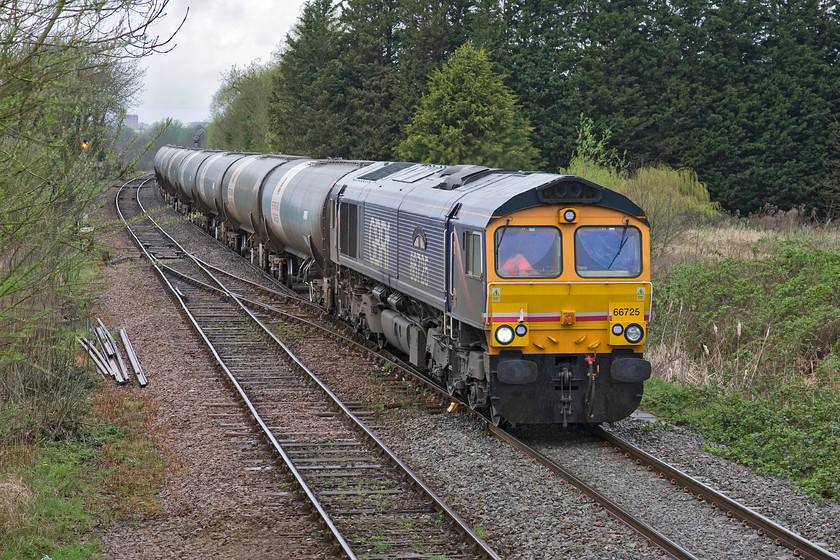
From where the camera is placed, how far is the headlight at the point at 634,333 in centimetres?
1120

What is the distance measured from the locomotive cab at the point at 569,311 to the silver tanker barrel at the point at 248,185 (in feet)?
46.2

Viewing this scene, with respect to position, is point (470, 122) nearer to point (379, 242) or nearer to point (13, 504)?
point (379, 242)

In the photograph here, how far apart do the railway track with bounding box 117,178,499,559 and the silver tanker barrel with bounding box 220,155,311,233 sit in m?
6.83

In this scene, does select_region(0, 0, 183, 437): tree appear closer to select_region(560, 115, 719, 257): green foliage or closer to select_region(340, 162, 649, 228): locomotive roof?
select_region(340, 162, 649, 228): locomotive roof

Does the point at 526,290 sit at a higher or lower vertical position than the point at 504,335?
higher

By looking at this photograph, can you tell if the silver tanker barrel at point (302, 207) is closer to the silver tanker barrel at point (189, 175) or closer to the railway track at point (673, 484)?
the railway track at point (673, 484)

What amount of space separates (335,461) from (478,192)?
3.99 meters

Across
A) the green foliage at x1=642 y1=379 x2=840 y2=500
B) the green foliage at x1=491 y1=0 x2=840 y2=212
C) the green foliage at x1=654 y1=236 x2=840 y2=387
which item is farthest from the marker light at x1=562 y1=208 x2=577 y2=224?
the green foliage at x1=491 y1=0 x2=840 y2=212

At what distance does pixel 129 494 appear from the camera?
9.59 m

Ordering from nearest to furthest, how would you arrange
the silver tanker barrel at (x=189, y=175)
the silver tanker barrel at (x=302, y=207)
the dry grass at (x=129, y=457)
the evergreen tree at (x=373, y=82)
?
1. the dry grass at (x=129, y=457)
2. the silver tanker barrel at (x=302, y=207)
3. the silver tanker barrel at (x=189, y=175)
4. the evergreen tree at (x=373, y=82)

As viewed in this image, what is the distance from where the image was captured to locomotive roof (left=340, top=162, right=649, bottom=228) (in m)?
11.1

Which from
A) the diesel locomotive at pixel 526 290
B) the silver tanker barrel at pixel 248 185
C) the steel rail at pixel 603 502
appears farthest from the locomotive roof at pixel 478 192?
the silver tanker barrel at pixel 248 185

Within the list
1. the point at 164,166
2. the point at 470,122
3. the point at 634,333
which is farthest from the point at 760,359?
the point at 164,166

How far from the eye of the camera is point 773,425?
37.6 feet
